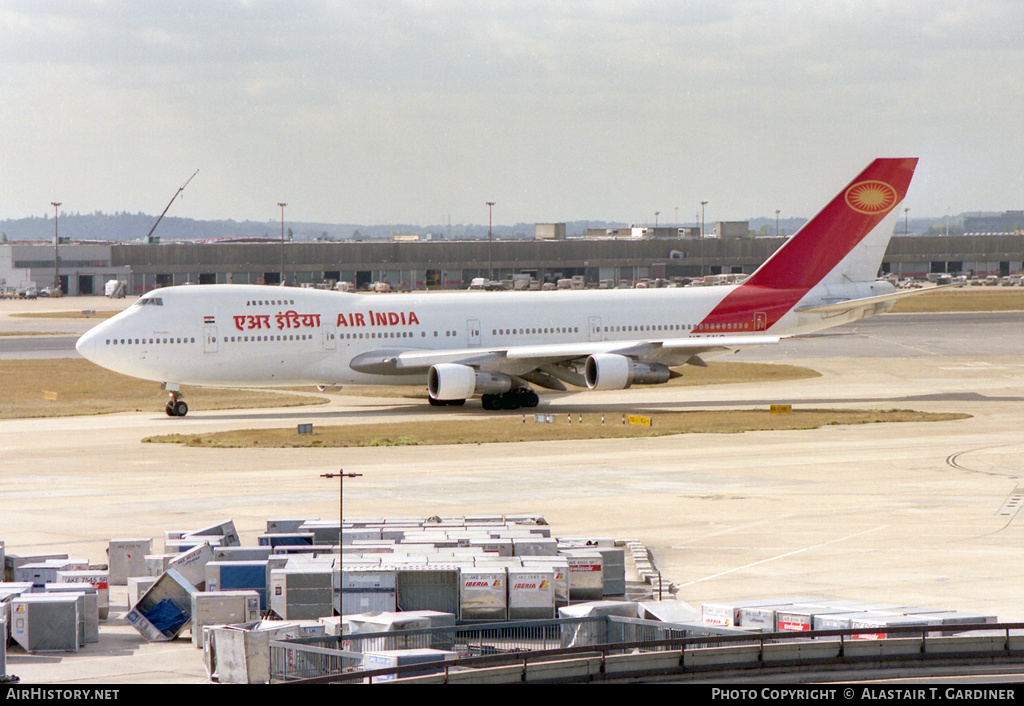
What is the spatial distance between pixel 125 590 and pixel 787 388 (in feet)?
154

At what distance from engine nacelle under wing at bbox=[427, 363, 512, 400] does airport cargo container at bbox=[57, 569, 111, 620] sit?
31.2 metres

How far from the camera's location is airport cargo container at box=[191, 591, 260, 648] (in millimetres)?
24172

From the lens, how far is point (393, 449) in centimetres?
4859

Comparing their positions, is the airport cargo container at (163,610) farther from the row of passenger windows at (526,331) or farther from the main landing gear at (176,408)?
the row of passenger windows at (526,331)

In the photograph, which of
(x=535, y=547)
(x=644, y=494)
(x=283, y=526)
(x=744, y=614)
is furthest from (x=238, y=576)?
(x=644, y=494)

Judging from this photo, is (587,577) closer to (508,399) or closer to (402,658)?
(402,658)

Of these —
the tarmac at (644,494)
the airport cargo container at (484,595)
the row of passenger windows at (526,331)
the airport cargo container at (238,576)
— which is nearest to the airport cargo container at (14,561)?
the tarmac at (644,494)

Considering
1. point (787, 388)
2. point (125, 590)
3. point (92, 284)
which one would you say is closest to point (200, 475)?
point (125, 590)

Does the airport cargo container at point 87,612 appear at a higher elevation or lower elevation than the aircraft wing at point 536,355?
lower

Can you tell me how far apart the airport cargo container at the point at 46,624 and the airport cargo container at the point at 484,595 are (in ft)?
23.2

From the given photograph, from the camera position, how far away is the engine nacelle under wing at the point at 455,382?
57656mm

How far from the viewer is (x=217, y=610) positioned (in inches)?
955

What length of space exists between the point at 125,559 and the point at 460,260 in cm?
14761

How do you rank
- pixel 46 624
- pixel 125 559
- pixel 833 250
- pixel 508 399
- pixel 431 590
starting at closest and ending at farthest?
pixel 46 624, pixel 431 590, pixel 125 559, pixel 508 399, pixel 833 250
